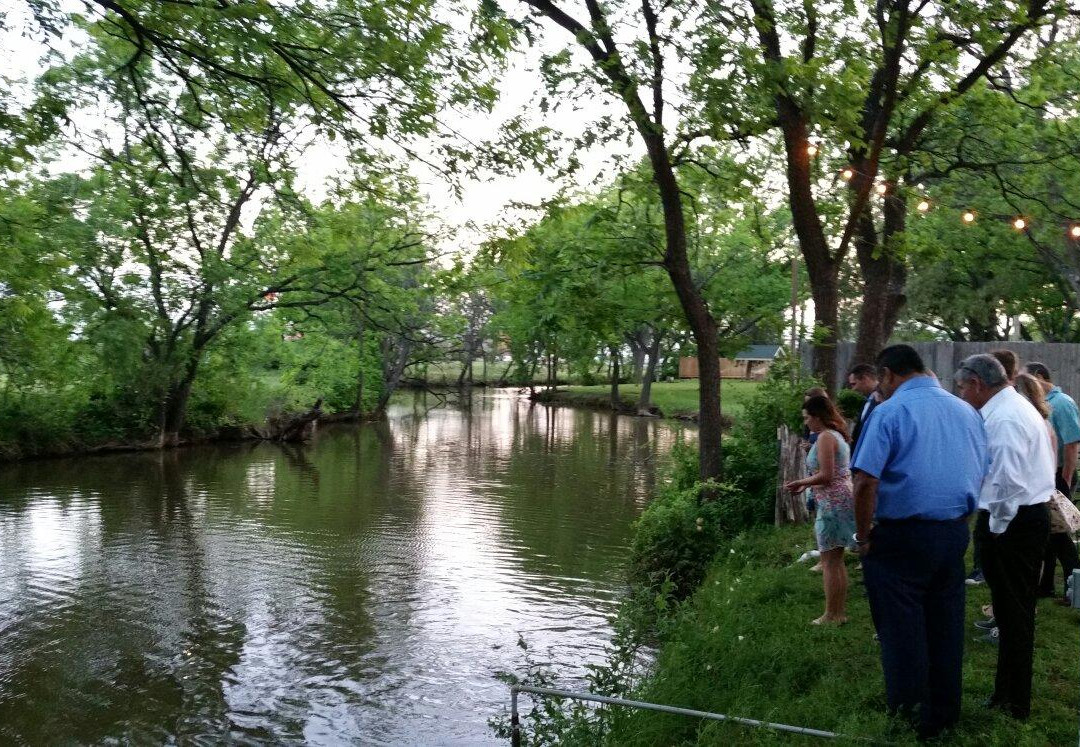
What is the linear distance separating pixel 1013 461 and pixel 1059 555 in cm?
233

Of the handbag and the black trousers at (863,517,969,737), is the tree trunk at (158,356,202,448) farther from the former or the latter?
the black trousers at (863,517,969,737)

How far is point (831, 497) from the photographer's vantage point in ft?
23.8

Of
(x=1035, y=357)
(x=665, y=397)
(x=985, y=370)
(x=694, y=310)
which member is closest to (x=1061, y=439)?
(x=985, y=370)

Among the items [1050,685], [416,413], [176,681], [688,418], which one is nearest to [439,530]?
[176,681]

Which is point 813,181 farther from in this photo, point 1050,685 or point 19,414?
point 19,414

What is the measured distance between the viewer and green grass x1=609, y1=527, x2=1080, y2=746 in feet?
15.7

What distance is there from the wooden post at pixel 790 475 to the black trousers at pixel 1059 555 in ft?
11.7

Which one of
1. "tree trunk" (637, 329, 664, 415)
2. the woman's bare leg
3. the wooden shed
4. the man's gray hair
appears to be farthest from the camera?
the wooden shed

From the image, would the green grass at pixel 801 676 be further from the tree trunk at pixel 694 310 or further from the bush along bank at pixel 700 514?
the tree trunk at pixel 694 310

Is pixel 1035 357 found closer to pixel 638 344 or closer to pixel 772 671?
pixel 772 671

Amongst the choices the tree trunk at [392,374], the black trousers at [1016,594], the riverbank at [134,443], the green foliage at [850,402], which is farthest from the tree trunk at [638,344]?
the black trousers at [1016,594]

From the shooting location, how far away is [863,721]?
4805mm

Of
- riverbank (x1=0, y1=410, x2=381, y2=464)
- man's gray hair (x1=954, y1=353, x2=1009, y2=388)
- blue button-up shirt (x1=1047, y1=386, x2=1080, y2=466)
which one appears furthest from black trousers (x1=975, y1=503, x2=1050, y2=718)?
riverbank (x1=0, y1=410, x2=381, y2=464)

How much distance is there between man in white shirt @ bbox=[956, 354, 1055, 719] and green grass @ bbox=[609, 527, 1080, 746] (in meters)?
0.27
